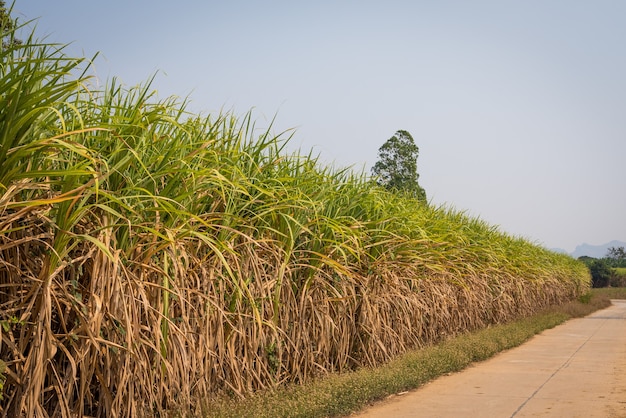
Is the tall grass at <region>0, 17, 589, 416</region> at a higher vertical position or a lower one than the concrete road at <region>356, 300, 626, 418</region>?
higher

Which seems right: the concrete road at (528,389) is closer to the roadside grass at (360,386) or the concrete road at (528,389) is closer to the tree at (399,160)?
the roadside grass at (360,386)

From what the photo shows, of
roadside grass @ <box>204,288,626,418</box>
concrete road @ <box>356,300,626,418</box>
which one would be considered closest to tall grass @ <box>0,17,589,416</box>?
roadside grass @ <box>204,288,626,418</box>

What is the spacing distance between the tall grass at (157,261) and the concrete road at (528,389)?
3.00 ft

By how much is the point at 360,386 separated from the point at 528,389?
2068mm

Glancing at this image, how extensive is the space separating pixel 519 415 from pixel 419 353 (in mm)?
2778

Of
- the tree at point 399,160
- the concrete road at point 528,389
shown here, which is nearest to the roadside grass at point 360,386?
the concrete road at point 528,389

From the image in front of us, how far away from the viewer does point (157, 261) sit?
4.71 metres

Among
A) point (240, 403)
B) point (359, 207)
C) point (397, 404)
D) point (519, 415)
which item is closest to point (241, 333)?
point (240, 403)

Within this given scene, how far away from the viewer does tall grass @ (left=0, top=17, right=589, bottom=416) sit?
3863 millimetres

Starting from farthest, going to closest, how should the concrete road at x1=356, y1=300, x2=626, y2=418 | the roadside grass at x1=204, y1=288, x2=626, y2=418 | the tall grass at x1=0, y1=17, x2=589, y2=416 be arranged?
the concrete road at x1=356, y1=300, x2=626, y2=418
the roadside grass at x1=204, y1=288, x2=626, y2=418
the tall grass at x1=0, y1=17, x2=589, y2=416

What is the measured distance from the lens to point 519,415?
19.5ft

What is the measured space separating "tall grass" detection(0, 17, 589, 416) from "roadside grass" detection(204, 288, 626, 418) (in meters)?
0.22

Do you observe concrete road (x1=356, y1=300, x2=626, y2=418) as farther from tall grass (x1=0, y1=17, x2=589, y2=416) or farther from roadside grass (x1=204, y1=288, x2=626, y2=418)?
tall grass (x1=0, y1=17, x2=589, y2=416)

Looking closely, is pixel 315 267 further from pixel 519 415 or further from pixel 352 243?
pixel 519 415
